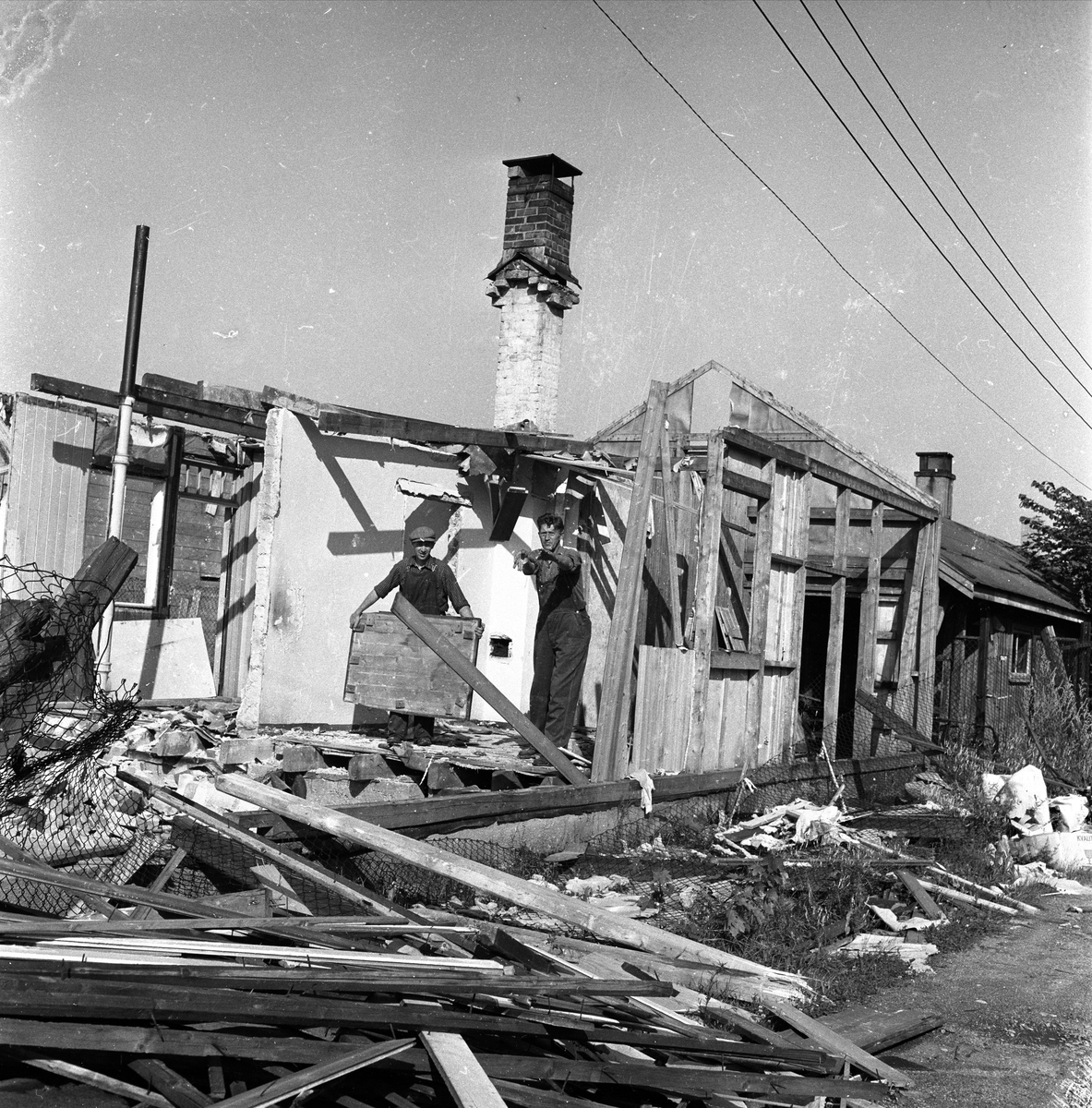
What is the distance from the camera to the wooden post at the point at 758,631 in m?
10.8

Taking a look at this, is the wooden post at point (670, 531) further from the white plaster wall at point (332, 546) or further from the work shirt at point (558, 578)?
the white plaster wall at point (332, 546)

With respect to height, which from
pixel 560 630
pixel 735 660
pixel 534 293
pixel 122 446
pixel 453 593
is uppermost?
pixel 534 293

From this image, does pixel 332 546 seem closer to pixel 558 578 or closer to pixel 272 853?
pixel 558 578

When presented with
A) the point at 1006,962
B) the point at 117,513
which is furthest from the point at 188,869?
the point at 117,513

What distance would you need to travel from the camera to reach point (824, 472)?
11984 millimetres

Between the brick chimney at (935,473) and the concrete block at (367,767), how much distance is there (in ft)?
54.3

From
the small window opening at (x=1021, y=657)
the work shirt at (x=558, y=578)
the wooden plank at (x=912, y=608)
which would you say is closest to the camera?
the work shirt at (x=558, y=578)

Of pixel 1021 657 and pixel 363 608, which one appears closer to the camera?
pixel 363 608

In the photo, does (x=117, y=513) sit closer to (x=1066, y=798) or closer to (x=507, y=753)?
(x=507, y=753)

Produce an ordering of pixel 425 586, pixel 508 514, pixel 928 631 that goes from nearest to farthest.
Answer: pixel 425 586 < pixel 508 514 < pixel 928 631

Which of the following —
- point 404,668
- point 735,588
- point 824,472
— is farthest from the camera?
point 824,472

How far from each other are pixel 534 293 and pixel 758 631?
6185mm

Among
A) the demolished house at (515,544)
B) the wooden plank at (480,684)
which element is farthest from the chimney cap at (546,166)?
the wooden plank at (480,684)

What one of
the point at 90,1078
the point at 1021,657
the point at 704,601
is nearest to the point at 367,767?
the point at 704,601
